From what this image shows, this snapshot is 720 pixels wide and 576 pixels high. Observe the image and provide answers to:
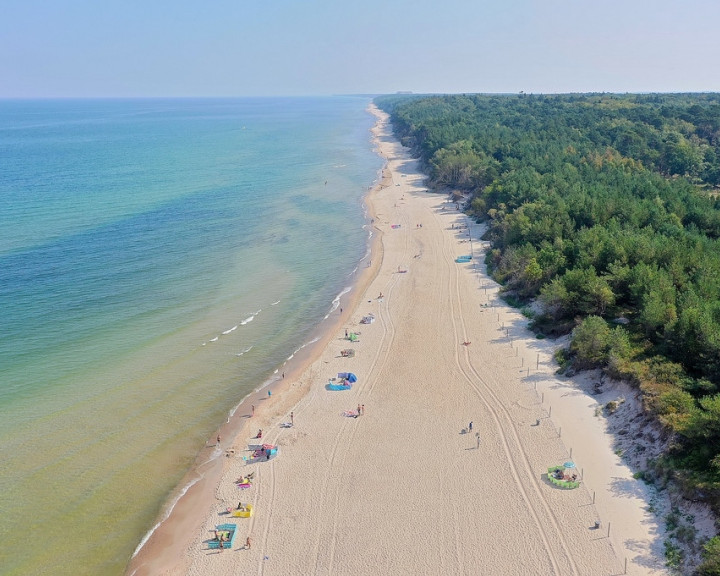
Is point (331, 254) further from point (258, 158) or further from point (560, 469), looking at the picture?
point (258, 158)

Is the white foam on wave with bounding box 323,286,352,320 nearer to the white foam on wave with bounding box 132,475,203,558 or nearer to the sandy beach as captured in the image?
the sandy beach

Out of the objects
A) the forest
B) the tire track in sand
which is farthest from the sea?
the forest

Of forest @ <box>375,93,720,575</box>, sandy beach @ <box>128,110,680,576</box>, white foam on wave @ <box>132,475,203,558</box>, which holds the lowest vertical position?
white foam on wave @ <box>132,475,203,558</box>

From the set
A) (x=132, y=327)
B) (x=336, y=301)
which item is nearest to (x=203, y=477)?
(x=132, y=327)

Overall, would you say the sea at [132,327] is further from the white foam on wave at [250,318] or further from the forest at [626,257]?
the forest at [626,257]

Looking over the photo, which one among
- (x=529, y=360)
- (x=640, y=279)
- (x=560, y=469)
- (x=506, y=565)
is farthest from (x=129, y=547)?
(x=640, y=279)

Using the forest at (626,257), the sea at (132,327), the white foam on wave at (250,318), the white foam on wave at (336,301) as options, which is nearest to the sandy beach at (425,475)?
the forest at (626,257)

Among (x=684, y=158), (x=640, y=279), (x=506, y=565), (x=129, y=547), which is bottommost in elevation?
(x=129, y=547)

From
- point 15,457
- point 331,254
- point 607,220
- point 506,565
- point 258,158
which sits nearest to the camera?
point 506,565
